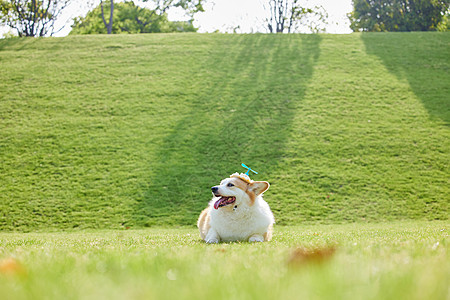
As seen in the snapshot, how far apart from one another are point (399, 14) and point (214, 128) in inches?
1105

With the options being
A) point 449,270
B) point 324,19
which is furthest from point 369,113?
point 324,19

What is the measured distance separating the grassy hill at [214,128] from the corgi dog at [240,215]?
697 cm

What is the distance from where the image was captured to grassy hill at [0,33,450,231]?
12.8 metres

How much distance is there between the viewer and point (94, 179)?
45.7 feet

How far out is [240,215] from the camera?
5094 mm

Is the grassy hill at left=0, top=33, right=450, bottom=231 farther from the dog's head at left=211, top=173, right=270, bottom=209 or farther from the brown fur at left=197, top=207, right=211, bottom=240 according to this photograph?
the dog's head at left=211, top=173, right=270, bottom=209

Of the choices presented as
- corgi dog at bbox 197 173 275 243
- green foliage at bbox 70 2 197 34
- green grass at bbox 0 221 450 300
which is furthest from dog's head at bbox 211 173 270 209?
green foliage at bbox 70 2 197 34

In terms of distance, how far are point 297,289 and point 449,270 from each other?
78cm

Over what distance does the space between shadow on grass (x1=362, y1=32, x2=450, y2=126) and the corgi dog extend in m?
15.1

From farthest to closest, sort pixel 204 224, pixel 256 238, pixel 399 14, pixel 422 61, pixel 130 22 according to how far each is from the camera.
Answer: pixel 130 22 < pixel 399 14 < pixel 422 61 < pixel 204 224 < pixel 256 238

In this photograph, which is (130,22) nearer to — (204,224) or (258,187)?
(204,224)

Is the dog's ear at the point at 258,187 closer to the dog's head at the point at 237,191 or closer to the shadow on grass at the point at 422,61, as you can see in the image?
the dog's head at the point at 237,191

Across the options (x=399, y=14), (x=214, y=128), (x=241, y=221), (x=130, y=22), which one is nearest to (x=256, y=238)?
(x=241, y=221)

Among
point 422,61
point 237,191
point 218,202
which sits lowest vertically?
point 218,202
